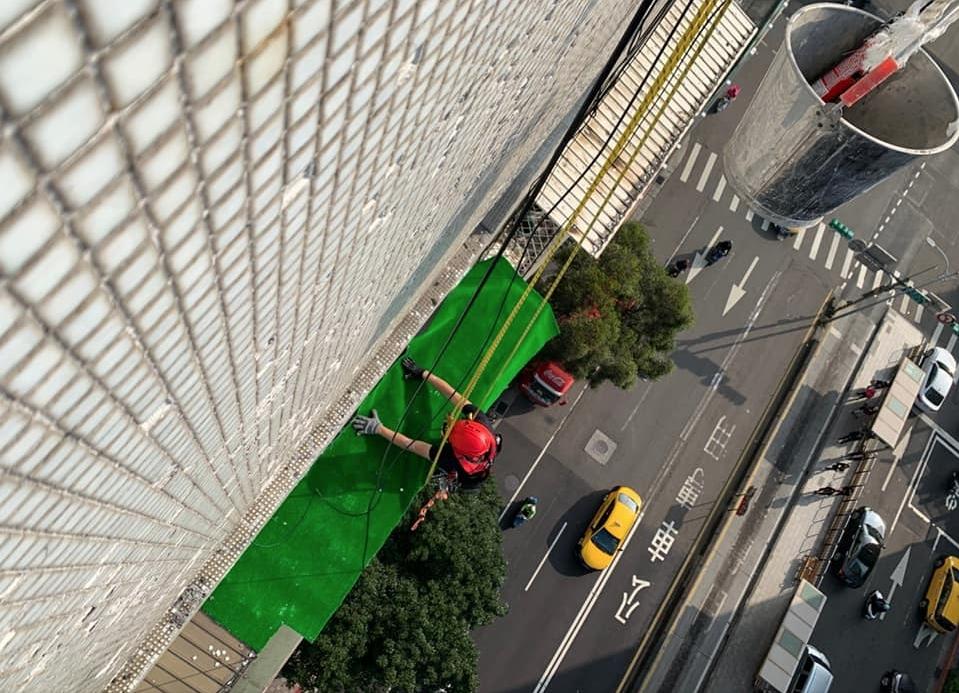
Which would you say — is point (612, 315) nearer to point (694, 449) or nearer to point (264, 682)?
point (694, 449)

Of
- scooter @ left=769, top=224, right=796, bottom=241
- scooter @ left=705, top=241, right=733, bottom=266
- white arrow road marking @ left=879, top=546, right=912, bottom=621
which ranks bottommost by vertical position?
white arrow road marking @ left=879, top=546, right=912, bottom=621

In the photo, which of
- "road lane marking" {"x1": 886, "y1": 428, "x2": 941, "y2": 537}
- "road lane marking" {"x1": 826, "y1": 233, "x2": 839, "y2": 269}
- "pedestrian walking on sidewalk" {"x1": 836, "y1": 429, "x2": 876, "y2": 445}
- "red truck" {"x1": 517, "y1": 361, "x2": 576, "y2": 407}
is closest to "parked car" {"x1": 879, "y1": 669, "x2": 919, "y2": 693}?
"road lane marking" {"x1": 886, "y1": 428, "x2": 941, "y2": 537}

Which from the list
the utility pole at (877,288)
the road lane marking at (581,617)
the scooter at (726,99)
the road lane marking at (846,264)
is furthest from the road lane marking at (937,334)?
the road lane marking at (581,617)

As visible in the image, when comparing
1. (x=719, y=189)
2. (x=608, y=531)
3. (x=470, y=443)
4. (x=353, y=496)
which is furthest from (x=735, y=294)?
(x=353, y=496)

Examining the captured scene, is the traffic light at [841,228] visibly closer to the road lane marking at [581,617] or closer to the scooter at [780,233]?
the scooter at [780,233]

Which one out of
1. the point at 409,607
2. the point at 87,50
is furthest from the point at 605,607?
the point at 87,50

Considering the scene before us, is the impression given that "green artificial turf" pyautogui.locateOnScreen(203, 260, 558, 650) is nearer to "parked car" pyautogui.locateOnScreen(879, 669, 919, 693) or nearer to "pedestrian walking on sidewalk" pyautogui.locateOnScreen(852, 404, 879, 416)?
"pedestrian walking on sidewalk" pyautogui.locateOnScreen(852, 404, 879, 416)

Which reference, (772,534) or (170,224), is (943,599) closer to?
(772,534)
